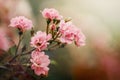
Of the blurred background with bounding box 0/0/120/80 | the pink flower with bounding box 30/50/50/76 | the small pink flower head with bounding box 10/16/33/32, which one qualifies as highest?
the blurred background with bounding box 0/0/120/80

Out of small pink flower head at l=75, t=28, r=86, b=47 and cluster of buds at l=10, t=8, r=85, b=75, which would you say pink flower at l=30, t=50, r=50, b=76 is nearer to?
cluster of buds at l=10, t=8, r=85, b=75

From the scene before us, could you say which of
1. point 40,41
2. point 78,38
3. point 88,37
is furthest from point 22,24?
point 88,37

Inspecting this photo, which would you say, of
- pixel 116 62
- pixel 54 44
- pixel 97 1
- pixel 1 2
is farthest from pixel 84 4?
pixel 54 44

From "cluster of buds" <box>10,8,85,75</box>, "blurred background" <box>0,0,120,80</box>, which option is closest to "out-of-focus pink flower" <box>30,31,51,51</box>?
"cluster of buds" <box>10,8,85,75</box>

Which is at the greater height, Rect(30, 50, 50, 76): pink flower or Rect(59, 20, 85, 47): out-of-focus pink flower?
Rect(59, 20, 85, 47): out-of-focus pink flower

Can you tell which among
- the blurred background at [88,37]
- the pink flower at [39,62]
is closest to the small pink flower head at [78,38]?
the pink flower at [39,62]

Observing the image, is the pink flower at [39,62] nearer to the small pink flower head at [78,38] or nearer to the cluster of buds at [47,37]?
the cluster of buds at [47,37]

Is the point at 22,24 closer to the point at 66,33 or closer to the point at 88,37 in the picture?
the point at 66,33
